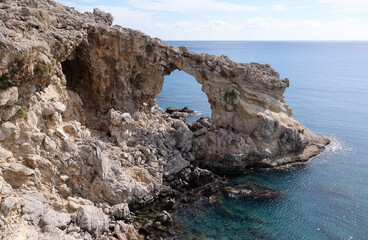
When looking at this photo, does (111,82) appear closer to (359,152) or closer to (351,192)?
(351,192)

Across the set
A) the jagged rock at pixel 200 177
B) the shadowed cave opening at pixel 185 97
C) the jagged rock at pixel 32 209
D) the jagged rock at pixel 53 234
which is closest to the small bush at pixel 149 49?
the jagged rock at pixel 200 177

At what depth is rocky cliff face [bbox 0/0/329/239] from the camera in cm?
2366

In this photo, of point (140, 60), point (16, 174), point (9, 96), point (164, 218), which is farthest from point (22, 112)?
point (140, 60)

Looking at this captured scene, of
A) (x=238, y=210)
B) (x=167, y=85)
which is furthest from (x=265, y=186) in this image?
(x=167, y=85)

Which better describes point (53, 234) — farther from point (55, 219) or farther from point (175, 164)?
point (175, 164)

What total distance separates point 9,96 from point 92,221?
11.5 meters

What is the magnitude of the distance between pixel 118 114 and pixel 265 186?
61.3 feet

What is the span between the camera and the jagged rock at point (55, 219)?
73.1 ft

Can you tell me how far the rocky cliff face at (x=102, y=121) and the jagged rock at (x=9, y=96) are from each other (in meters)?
0.07

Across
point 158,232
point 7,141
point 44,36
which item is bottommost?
point 158,232

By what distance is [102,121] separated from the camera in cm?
3634

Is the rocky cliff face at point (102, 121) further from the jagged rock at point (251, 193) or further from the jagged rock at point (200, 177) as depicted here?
the jagged rock at point (251, 193)

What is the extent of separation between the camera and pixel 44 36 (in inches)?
1093

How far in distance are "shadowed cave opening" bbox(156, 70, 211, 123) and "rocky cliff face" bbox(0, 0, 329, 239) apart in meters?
20.1
